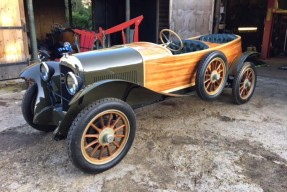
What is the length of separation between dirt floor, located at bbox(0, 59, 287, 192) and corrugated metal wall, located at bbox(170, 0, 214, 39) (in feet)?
13.1

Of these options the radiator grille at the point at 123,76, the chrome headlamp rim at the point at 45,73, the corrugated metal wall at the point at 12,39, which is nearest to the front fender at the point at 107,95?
the radiator grille at the point at 123,76

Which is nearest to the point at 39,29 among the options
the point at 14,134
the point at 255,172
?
the point at 14,134

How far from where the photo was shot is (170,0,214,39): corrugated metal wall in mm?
7770

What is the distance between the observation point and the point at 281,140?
3441mm

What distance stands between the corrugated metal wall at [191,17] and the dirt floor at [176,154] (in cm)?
398

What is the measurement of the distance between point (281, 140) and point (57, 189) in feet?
8.97

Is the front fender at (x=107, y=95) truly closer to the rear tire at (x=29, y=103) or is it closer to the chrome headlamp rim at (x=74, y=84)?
the chrome headlamp rim at (x=74, y=84)

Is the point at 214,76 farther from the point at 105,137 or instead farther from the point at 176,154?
the point at 105,137

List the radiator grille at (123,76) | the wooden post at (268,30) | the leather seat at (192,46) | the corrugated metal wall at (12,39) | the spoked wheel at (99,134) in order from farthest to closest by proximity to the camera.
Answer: the wooden post at (268,30) < the corrugated metal wall at (12,39) < the leather seat at (192,46) < the radiator grille at (123,76) < the spoked wheel at (99,134)

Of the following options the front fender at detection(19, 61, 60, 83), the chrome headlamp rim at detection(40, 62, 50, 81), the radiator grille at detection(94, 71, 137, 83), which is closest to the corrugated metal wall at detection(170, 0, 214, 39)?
the radiator grille at detection(94, 71, 137, 83)

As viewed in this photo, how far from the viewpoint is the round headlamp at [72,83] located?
2.75 metres

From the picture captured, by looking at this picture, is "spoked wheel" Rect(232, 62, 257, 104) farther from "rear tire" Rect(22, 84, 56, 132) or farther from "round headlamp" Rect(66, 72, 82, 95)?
"rear tire" Rect(22, 84, 56, 132)

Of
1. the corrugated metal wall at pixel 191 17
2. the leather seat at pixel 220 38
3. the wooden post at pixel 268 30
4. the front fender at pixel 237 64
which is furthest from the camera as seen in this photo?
the wooden post at pixel 268 30

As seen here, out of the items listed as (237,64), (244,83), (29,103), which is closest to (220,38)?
(237,64)
